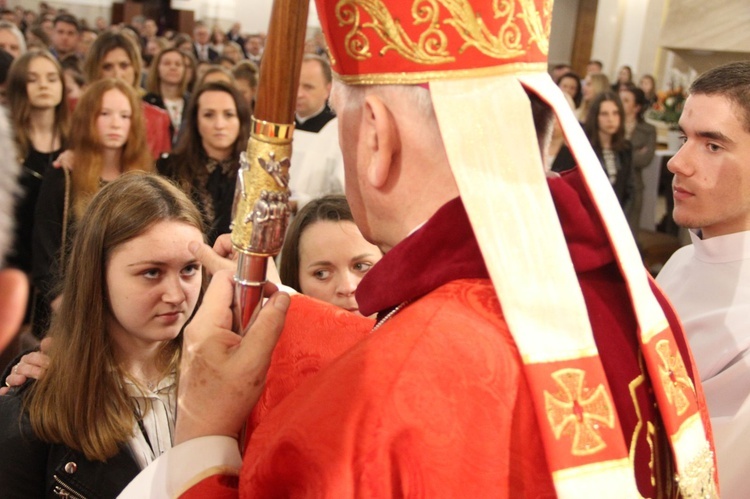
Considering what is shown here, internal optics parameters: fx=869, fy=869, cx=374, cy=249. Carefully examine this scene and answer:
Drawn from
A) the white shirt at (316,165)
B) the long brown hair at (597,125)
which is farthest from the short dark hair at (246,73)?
the long brown hair at (597,125)

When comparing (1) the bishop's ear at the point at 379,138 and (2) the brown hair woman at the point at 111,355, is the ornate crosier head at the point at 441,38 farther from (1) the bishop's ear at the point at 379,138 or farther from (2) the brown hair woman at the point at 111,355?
(2) the brown hair woman at the point at 111,355

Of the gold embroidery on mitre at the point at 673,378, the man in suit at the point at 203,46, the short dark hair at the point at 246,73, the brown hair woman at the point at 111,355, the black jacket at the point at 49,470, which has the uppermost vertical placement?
the man in suit at the point at 203,46

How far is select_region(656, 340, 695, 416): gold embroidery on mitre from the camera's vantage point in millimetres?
1353

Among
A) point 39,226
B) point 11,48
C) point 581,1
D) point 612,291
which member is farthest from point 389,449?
point 581,1

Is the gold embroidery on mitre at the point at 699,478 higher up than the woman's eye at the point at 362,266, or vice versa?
the woman's eye at the point at 362,266

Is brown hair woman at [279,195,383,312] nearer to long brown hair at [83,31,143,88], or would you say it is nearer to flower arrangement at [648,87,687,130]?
long brown hair at [83,31,143,88]

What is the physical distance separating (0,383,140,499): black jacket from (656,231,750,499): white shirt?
1545mm

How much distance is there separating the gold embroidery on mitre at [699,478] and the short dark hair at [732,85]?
1.50 m

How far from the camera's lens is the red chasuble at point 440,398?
119 cm

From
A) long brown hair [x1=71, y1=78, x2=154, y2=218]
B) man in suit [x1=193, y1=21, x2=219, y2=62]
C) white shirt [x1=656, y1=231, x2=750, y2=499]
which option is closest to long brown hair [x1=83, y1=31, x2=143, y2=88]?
long brown hair [x1=71, y1=78, x2=154, y2=218]

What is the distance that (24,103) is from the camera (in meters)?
4.87

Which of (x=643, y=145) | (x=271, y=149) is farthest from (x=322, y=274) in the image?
(x=643, y=145)

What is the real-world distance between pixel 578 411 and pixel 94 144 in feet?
11.2

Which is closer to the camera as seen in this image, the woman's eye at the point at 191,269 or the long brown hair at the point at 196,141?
the woman's eye at the point at 191,269
